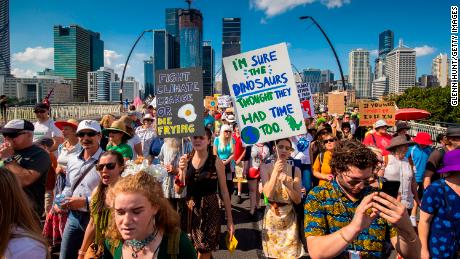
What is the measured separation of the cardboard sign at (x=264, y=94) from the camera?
4027mm

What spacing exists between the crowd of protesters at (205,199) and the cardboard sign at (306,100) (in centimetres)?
286

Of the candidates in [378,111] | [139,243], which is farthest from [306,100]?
[139,243]

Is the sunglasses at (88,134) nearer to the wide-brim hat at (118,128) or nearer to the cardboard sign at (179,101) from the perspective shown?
the cardboard sign at (179,101)

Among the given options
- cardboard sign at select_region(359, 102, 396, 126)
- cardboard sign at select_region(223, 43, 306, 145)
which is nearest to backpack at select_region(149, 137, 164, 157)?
cardboard sign at select_region(223, 43, 306, 145)

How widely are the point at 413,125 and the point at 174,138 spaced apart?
54.4 ft

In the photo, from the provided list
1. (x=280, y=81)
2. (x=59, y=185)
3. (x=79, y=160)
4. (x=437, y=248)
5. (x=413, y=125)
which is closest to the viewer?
(x=437, y=248)

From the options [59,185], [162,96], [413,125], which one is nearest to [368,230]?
[162,96]

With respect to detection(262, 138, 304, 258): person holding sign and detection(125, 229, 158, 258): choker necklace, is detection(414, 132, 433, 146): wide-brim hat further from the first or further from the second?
detection(125, 229, 158, 258): choker necklace

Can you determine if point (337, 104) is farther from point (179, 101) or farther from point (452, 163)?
point (452, 163)

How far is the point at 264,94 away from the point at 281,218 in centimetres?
140

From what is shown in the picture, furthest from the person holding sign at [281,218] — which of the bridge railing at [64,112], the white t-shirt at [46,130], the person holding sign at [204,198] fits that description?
the bridge railing at [64,112]

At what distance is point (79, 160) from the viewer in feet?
12.5

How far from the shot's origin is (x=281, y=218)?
148 inches

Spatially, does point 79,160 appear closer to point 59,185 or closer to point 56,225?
point 59,185
